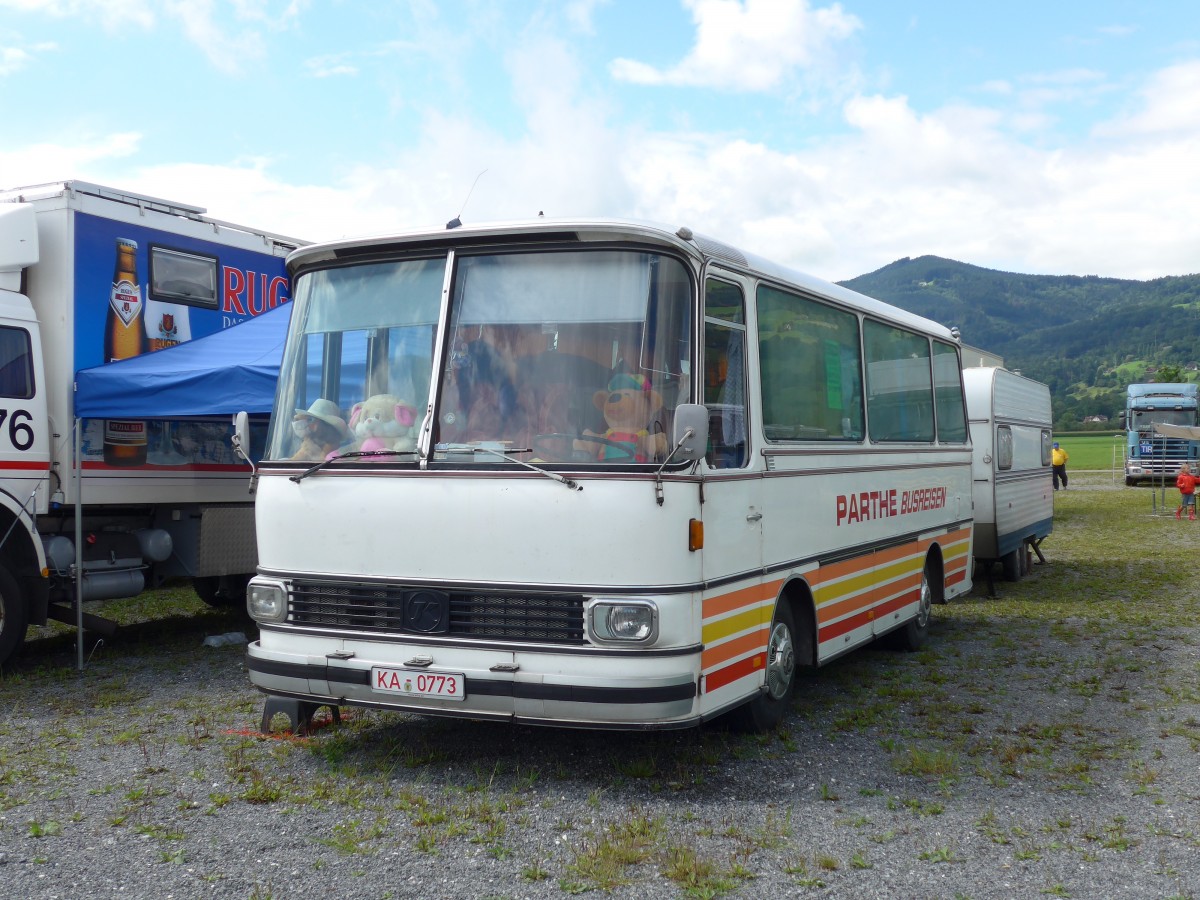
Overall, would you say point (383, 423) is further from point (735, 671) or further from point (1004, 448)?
point (1004, 448)

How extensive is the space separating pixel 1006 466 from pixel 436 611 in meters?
10.8

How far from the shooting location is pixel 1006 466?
14883mm

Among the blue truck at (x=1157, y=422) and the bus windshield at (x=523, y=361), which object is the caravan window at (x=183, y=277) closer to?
the bus windshield at (x=523, y=361)

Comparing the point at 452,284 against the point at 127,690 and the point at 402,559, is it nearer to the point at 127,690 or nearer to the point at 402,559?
the point at 402,559

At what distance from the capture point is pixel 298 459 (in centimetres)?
625

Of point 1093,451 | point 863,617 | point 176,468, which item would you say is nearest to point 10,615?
point 176,468

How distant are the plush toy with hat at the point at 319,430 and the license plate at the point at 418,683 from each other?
1.17 m

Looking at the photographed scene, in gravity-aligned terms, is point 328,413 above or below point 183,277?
below

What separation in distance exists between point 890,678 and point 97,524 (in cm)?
653

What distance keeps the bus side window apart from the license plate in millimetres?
1642

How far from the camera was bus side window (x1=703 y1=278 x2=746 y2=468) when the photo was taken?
600 cm

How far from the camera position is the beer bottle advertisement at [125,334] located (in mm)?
9656

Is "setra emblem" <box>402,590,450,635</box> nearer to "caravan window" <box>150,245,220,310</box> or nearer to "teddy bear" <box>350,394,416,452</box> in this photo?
"teddy bear" <box>350,394,416,452</box>

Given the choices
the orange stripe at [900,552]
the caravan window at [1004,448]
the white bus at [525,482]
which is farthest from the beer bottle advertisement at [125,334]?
the caravan window at [1004,448]
